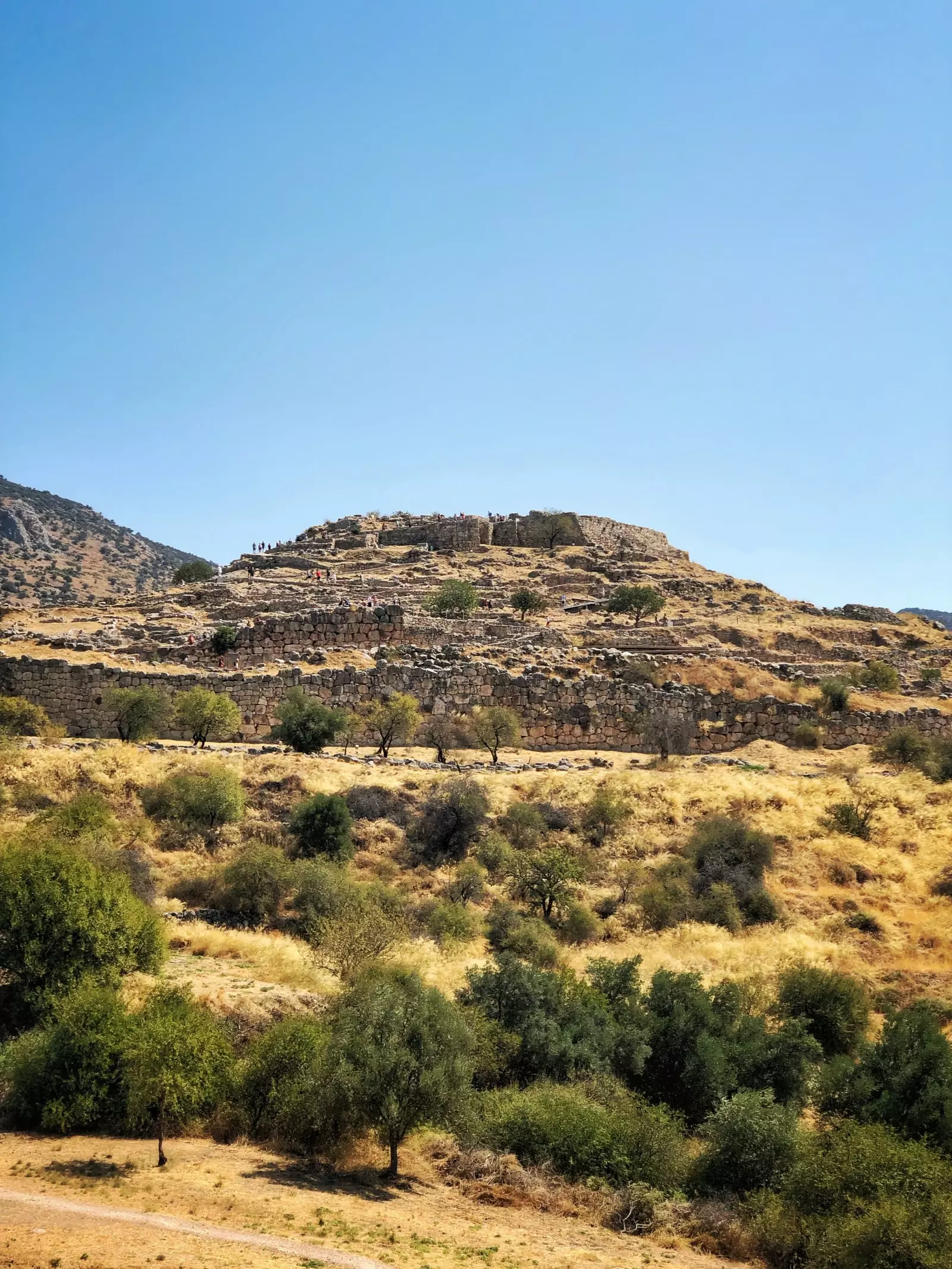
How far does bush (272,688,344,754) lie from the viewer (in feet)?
102

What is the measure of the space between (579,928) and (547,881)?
1318mm

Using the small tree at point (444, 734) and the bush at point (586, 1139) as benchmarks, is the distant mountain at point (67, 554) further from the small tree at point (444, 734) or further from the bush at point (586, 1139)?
the bush at point (586, 1139)

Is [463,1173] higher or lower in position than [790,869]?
lower

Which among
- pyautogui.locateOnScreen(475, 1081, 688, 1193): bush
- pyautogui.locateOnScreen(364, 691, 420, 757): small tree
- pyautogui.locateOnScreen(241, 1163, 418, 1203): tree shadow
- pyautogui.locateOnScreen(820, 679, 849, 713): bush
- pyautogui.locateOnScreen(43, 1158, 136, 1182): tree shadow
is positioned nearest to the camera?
pyautogui.locateOnScreen(43, 1158, 136, 1182): tree shadow

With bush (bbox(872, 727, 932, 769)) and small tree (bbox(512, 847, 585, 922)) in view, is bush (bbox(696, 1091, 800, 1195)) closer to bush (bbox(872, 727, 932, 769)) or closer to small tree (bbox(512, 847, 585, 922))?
small tree (bbox(512, 847, 585, 922))

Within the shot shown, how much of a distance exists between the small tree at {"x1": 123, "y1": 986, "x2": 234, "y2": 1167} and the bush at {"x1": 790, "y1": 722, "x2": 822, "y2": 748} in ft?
80.2

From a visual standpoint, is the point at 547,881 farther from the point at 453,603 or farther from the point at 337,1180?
the point at 453,603

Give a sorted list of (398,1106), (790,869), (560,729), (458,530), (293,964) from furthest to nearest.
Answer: (458,530) < (560,729) < (790,869) < (293,964) < (398,1106)

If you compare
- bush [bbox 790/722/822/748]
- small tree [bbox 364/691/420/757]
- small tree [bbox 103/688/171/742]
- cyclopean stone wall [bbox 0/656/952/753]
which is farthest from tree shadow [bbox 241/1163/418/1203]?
bush [bbox 790/722/822/748]

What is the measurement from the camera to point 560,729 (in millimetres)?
36312

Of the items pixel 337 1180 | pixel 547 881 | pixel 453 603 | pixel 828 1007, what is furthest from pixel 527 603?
pixel 337 1180

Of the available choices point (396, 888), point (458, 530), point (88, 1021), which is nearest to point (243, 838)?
point (396, 888)

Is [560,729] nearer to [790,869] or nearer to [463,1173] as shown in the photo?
[790,869]

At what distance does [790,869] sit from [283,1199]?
16954 mm
